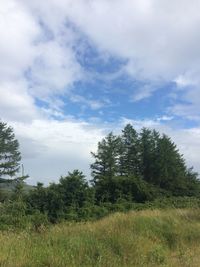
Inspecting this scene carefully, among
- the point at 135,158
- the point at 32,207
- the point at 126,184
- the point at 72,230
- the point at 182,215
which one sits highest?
the point at 135,158

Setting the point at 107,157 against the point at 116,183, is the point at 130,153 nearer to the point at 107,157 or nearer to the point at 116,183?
the point at 107,157

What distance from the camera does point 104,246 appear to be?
9.77 m

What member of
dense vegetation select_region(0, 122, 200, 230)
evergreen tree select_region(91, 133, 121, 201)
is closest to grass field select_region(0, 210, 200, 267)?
dense vegetation select_region(0, 122, 200, 230)

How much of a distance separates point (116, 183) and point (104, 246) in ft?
115

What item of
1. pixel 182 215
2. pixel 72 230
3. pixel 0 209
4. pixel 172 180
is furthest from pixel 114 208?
pixel 172 180

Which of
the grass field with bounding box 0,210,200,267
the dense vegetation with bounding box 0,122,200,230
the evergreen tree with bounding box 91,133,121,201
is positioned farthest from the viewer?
the evergreen tree with bounding box 91,133,121,201

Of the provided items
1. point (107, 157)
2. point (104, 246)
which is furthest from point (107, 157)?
point (104, 246)

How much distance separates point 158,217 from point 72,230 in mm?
4619

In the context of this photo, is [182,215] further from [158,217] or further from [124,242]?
[124,242]

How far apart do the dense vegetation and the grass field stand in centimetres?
990

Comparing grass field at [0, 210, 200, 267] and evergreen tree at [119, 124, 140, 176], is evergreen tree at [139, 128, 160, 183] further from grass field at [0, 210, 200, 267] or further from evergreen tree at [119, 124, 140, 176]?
grass field at [0, 210, 200, 267]

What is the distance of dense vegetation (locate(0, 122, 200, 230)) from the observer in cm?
3011

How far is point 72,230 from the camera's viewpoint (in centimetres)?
1143

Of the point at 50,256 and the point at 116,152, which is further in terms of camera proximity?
the point at 116,152
